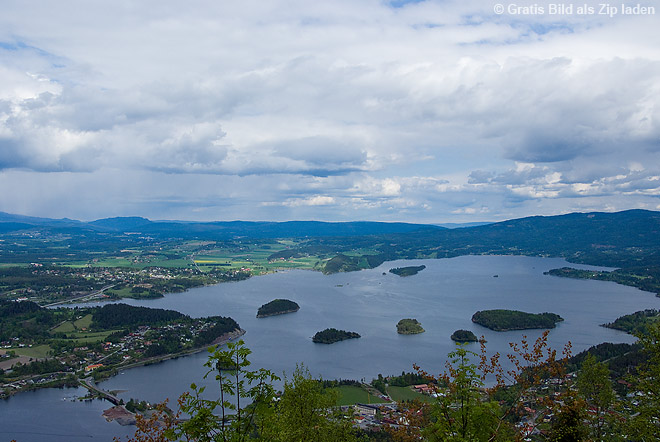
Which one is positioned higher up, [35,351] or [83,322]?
[83,322]

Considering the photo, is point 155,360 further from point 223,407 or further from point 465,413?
point 465,413

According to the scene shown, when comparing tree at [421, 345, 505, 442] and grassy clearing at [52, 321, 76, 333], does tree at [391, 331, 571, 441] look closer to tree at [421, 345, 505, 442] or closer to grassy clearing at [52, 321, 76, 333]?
tree at [421, 345, 505, 442]

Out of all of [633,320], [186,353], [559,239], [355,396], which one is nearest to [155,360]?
[186,353]

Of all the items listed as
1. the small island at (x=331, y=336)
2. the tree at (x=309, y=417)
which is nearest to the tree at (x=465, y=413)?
the tree at (x=309, y=417)

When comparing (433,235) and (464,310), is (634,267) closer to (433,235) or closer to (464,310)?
(464,310)

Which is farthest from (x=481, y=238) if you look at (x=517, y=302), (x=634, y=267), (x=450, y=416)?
(x=450, y=416)

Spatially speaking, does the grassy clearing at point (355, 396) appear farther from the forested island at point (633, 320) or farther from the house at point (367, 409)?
the forested island at point (633, 320)
